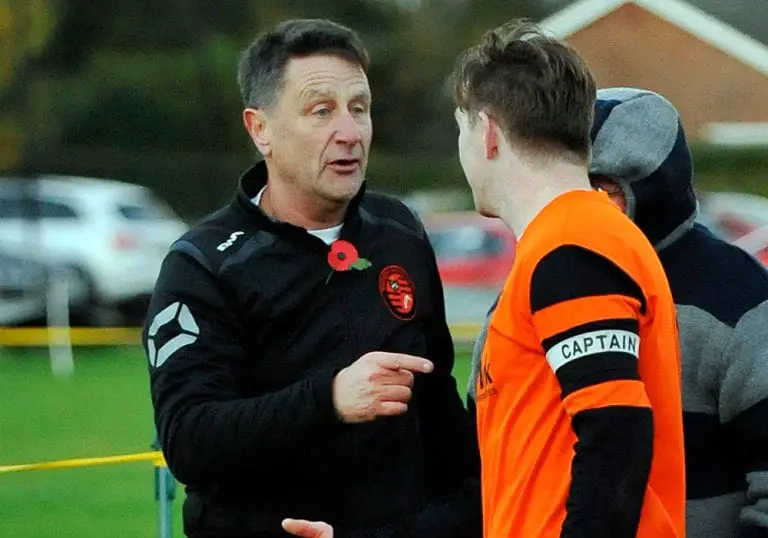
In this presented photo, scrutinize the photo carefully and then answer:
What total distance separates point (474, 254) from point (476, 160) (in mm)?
16730

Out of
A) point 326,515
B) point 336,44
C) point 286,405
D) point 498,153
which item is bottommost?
point 326,515

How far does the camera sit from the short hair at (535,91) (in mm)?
2688

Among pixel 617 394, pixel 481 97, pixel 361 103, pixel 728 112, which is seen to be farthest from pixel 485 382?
pixel 728 112

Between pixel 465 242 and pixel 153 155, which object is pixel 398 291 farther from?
pixel 153 155

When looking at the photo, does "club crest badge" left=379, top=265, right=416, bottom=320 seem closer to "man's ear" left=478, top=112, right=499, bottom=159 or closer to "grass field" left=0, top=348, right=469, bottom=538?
"man's ear" left=478, top=112, right=499, bottom=159

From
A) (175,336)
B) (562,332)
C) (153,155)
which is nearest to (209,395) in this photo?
(175,336)

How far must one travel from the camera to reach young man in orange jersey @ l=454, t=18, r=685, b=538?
2.51m

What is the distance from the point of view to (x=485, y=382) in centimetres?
274

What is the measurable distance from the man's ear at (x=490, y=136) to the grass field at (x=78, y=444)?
4924 millimetres

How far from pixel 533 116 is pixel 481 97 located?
11cm

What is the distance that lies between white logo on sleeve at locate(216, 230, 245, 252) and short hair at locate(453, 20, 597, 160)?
0.70 meters

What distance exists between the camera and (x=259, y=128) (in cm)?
345

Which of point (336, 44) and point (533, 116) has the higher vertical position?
point (336, 44)

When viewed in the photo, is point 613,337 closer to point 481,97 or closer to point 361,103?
point 481,97
